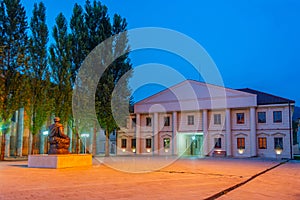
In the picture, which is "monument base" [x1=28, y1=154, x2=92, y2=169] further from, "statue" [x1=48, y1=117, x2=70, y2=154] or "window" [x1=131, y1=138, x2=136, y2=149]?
"window" [x1=131, y1=138, x2=136, y2=149]

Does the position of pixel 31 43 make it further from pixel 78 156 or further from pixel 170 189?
pixel 170 189

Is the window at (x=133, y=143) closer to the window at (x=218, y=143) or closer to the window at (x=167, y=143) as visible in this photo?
the window at (x=167, y=143)

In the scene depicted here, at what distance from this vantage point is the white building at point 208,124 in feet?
94.9

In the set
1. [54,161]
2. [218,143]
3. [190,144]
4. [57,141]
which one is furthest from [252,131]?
[54,161]

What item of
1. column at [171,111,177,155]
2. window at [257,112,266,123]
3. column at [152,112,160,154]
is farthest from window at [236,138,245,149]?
column at [152,112,160,154]

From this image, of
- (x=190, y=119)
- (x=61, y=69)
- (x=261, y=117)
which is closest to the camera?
(x=61, y=69)

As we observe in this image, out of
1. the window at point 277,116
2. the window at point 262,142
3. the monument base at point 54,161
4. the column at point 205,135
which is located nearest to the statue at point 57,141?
the monument base at point 54,161

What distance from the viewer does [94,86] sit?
2509 cm

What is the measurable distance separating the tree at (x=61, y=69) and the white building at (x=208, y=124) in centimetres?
1123

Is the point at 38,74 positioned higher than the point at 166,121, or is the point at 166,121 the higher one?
the point at 38,74

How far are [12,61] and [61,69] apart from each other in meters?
5.07

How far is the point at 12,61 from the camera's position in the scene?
20.8 metres

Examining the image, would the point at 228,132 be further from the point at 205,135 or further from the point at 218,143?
the point at 205,135

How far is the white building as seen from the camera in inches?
1139
